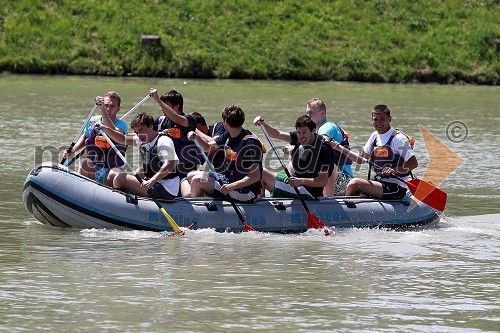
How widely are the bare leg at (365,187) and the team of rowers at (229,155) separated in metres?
0.01

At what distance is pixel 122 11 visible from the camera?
35.9m

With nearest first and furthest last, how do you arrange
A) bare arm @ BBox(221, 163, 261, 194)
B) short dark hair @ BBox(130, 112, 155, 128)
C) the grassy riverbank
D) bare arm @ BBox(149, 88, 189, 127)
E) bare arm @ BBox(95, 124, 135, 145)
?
short dark hair @ BBox(130, 112, 155, 128) < bare arm @ BBox(221, 163, 261, 194) < bare arm @ BBox(95, 124, 135, 145) < bare arm @ BBox(149, 88, 189, 127) < the grassy riverbank

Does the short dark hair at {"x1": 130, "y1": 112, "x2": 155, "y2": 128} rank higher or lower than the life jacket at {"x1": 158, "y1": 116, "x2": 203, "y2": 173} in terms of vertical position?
higher

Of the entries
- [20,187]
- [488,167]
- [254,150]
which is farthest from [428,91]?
[254,150]

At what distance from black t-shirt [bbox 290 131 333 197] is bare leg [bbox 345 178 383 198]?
0.53 metres

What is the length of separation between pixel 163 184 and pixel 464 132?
468 inches

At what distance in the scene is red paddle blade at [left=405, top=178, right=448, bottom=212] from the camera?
1315cm

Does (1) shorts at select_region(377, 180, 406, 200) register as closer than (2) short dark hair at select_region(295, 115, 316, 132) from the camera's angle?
No

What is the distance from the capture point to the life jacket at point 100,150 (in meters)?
12.8

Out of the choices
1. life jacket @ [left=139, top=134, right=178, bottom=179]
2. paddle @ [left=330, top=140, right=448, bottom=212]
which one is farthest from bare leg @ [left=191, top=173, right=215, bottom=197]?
paddle @ [left=330, top=140, right=448, bottom=212]

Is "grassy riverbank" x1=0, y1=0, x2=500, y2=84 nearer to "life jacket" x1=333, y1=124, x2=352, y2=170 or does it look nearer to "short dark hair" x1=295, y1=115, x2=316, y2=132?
"life jacket" x1=333, y1=124, x2=352, y2=170

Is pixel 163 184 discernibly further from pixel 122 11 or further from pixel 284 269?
pixel 122 11

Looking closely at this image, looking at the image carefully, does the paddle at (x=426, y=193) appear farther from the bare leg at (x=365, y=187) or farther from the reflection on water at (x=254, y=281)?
the reflection on water at (x=254, y=281)

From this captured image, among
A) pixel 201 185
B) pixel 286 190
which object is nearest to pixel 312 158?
pixel 286 190
